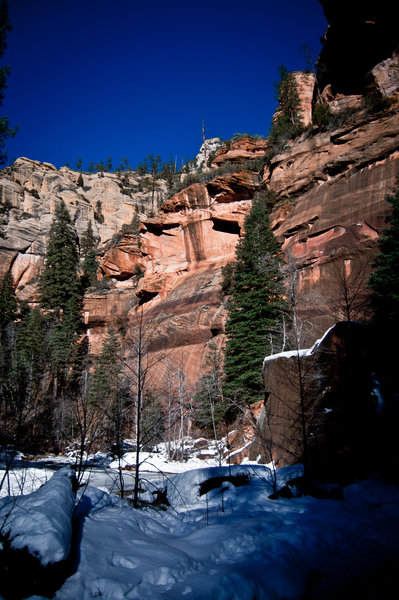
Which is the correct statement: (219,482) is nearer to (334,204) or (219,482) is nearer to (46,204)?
(334,204)

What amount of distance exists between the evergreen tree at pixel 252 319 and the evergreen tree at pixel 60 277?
23993 mm

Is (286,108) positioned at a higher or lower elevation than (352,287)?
higher

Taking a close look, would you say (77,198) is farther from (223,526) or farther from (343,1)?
(223,526)

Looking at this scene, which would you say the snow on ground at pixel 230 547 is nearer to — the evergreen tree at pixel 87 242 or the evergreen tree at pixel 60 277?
the evergreen tree at pixel 60 277

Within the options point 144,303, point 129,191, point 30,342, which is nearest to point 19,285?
point 30,342

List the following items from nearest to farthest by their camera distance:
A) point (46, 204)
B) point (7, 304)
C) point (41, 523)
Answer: point (41, 523)
point (7, 304)
point (46, 204)

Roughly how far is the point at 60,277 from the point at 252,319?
29.4 m

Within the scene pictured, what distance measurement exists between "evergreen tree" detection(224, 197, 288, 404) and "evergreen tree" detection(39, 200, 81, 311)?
78.7 ft

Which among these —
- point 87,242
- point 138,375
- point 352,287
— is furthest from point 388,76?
point 87,242

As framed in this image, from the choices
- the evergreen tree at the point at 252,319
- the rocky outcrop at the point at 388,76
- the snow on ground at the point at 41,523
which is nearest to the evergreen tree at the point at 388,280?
the evergreen tree at the point at 252,319

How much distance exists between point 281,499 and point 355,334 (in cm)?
549

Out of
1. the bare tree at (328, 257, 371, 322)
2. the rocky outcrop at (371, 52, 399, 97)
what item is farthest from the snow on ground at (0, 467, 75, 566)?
the rocky outcrop at (371, 52, 399, 97)

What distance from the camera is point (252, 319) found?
71.2ft

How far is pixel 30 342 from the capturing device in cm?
3244
